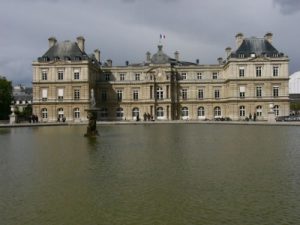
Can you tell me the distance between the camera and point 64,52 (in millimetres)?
68312

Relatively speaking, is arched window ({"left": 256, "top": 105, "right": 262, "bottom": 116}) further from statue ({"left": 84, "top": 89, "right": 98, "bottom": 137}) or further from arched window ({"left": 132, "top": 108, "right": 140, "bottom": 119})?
statue ({"left": 84, "top": 89, "right": 98, "bottom": 137})

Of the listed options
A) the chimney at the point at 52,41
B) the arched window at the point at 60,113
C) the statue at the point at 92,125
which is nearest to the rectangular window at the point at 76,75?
the arched window at the point at 60,113

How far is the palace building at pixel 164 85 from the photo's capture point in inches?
2625

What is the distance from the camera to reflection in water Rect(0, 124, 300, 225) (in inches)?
342

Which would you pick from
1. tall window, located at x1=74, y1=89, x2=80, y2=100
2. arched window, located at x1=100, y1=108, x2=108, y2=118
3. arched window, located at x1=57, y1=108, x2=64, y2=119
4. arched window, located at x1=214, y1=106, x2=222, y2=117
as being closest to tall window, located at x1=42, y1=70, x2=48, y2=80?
tall window, located at x1=74, y1=89, x2=80, y2=100

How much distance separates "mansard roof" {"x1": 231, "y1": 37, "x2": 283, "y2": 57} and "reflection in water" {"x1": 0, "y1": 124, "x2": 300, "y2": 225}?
51966 millimetres

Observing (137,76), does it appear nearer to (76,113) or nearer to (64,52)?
(76,113)

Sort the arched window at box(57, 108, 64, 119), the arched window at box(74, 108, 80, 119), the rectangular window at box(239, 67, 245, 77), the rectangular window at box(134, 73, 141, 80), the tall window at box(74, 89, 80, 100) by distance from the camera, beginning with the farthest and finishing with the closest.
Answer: the rectangular window at box(134, 73, 141, 80) < the arched window at box(74, 108, 80, 119) < the tall window at box(74, 89, 80, 100) < the arched window at box(57, 108, 64, 119) < the rectangular window at box(239, 67, 245, 77)

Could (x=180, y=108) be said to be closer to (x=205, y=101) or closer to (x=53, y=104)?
(x=205, y=101)

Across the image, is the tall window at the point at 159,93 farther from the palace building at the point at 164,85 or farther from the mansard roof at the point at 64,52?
the mansard roof at the point at 64,52

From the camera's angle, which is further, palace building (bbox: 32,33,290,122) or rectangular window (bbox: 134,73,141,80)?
rectangular window (bbox: 134,73,141,80)

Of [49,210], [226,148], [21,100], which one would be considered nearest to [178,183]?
[49,210]

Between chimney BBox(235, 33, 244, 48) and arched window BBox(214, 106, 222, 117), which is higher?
chimney BBox(235, 33, 244, 48)

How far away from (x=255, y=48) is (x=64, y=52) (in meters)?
31.5
